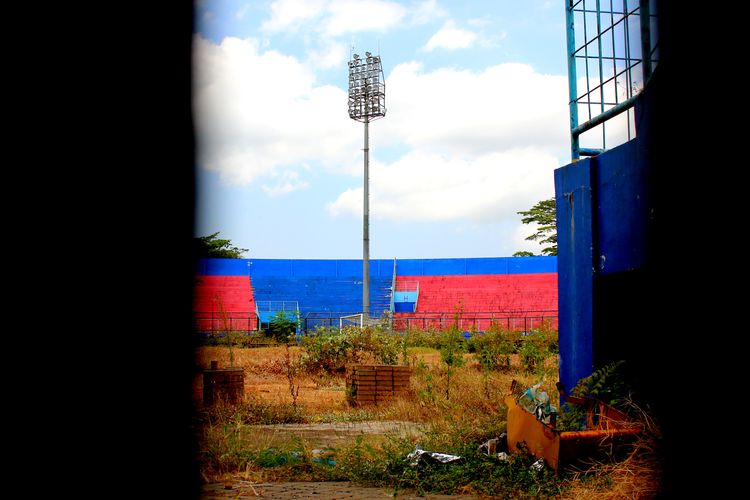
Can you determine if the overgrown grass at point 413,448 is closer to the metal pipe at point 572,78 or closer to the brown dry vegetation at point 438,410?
the brown dry vegetation at point 438,410

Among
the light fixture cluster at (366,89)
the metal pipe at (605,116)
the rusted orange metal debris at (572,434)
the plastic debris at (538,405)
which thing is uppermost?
the light fixture cluster at (366,89)

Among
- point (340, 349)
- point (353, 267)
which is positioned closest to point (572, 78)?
point (340, 349)

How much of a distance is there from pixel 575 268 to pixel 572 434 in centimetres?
175

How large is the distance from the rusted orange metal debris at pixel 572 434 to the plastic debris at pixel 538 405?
0.12m

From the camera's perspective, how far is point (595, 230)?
19.8ft

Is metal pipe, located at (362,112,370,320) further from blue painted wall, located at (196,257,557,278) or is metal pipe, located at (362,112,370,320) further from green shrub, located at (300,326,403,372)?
green shrub, located at (300,326,403,372)

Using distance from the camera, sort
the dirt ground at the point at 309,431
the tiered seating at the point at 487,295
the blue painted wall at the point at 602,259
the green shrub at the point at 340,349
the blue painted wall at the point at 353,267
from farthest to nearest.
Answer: the blue painted wall at the point at 353,267
the tiered seating at the point at 487,295
the green shrub at the point at 340,349
the blue painted wall at the point at 602,259
the dirt ground at the point at 309,431

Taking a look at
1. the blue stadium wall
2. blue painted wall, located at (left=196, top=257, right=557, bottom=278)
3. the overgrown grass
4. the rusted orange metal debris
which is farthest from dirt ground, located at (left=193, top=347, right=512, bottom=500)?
blue painted wall, located at (left=196, top=257, right=557, bottom=278)

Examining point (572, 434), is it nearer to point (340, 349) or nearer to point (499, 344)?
point (340, 349)

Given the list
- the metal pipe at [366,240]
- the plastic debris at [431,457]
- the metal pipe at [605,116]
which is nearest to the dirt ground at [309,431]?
the plastic debris at [431,457]

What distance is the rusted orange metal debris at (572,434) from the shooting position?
5.21 m

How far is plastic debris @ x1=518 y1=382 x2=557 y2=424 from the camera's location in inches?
229

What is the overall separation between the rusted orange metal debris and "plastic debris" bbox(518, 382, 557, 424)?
0.12 metres

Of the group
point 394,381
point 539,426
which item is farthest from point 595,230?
point 394,381
